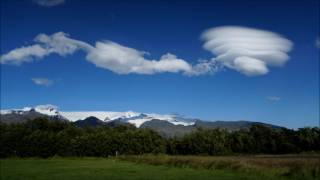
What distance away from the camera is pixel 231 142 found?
351 feet

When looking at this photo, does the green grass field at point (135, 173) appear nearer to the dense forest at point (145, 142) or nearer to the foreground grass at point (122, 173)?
the foreground grass at point (122, 173)

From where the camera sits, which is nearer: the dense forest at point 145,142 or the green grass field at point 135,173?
the green grass field at point 135,173

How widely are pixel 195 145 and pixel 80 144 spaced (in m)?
22.9

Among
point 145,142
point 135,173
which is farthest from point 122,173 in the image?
point 145,142

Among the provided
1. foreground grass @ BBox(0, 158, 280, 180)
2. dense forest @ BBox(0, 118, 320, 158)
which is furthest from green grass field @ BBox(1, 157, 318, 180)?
dense forest @ BBox(0, 118, 320, 158)

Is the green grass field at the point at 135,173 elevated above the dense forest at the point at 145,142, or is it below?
below

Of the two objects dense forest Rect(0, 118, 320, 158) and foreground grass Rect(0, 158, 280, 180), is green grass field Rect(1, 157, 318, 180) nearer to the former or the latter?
foreground grass Rect(0, 158, 280, 180)

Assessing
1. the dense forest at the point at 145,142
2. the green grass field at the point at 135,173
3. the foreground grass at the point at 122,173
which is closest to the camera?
the green grass field at the point at 135,173

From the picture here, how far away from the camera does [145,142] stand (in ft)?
322

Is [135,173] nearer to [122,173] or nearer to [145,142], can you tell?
[122,173]

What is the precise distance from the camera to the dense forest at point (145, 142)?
319ft

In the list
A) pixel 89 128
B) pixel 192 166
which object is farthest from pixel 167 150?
pixel 192 166

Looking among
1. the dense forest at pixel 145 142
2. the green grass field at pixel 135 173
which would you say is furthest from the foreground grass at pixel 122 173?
the dense forest at pixel 145 142

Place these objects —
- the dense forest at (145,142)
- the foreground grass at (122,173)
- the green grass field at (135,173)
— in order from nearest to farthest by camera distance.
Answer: the green grass field at (135,173)
the foreground grass at (122,173)
the dense forest at (145,142)
